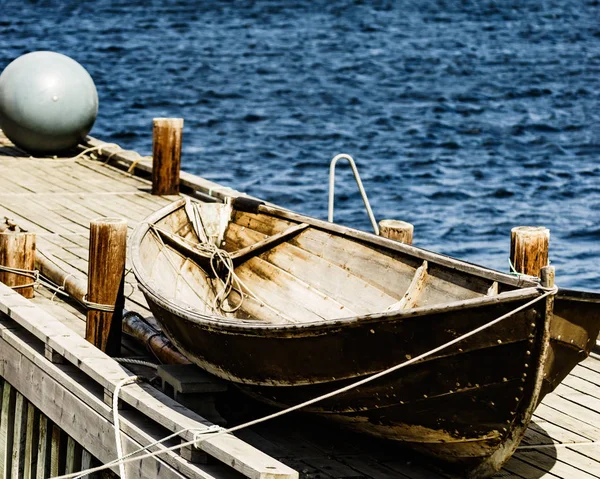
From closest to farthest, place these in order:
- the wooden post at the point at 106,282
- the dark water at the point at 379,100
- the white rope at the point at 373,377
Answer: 1. the white rope at the point at 373,377
2. the wooden post at the point at 106,282
3. the dark water at the point at 379,100

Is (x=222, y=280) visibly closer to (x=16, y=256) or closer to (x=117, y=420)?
(x=16, y=256)

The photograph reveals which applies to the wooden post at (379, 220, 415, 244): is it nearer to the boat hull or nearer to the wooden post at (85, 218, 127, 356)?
the wooden post at (85, 218, 127, 356)

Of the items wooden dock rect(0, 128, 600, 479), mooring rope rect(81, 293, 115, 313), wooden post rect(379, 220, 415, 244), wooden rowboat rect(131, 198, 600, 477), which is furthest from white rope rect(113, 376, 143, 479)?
wooden post rect(379, 220, 415, 244)

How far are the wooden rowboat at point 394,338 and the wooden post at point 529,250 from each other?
2.55ft

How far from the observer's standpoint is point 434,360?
Result: 562 cm

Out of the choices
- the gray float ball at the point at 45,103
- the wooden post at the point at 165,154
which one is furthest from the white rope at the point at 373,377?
the gray float ball at the point at 45,103

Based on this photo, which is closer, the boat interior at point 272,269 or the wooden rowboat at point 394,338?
the wooden rowboat at point 394,338

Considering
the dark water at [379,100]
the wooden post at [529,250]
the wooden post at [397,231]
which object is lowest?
the dark water at [379,100]

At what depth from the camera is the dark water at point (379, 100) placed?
727 inches

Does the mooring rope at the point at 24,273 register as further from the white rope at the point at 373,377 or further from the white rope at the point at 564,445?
the white rope at the point at 564,445

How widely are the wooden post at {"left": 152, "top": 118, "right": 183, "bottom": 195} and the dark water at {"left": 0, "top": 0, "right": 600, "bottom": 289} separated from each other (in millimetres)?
5081

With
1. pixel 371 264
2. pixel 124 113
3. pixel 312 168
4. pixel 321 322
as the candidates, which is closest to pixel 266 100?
pixel 124 113

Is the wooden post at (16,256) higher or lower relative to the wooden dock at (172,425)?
higher

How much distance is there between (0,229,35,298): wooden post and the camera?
8359mm
